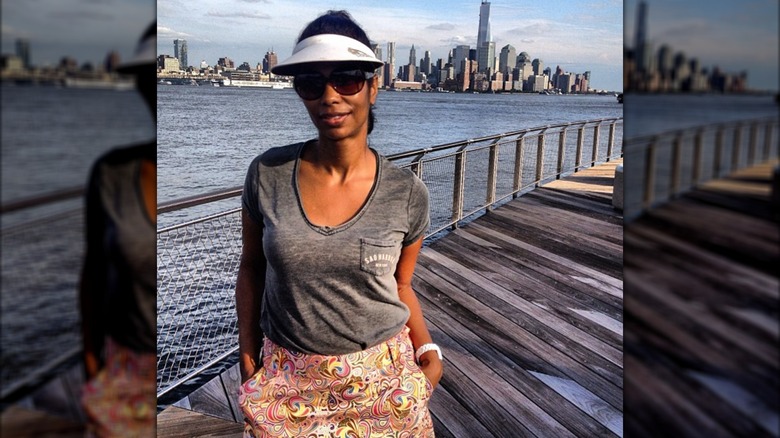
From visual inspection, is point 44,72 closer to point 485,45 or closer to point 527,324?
point 527,324

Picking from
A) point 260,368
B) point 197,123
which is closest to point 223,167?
point 197,123

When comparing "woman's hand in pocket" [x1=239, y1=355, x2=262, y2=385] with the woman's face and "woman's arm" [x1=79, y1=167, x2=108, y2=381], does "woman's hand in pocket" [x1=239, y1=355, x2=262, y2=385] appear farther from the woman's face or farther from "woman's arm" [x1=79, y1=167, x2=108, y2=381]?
"woman's arm" [x1=79, y1=167, x2=108, y2=381]

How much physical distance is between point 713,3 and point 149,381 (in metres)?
0.34

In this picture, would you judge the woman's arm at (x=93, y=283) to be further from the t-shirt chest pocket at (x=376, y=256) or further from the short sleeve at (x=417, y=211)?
the short sleeve at (x=417, y=211)

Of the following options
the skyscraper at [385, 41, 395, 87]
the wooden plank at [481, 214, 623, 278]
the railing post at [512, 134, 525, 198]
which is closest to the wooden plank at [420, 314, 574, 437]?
the wooden plank at [481, 214, 623, 278]

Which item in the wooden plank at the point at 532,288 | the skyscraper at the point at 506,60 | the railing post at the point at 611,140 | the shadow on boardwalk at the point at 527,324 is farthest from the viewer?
the skyscraper at the point at 506,60

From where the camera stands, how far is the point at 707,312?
27 cm

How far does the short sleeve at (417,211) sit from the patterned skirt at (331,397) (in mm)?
278

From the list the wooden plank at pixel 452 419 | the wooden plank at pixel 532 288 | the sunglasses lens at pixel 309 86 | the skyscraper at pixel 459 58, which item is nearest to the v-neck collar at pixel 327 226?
the sunglasses lens at pixel 309 86

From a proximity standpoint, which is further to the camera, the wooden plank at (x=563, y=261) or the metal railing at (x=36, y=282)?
the wooden plank at (x=563, y=261)

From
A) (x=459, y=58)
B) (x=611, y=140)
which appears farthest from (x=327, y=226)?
(x=459, y=58)

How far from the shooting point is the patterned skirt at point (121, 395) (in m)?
0.30

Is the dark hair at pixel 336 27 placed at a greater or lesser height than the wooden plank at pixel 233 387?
greater

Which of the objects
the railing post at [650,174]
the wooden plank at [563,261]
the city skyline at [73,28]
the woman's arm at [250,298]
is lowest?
the wooden plank at [563,261]
